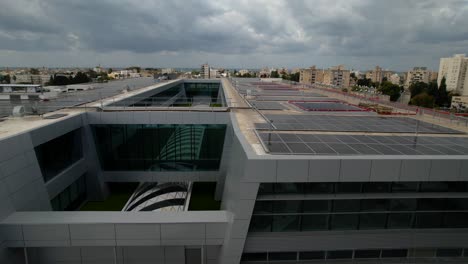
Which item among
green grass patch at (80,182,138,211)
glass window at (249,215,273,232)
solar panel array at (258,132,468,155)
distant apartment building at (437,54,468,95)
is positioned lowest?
green grass patch at (80,182,138,211)

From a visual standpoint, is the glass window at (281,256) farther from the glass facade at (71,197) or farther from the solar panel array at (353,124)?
the glass facade at (71,197)

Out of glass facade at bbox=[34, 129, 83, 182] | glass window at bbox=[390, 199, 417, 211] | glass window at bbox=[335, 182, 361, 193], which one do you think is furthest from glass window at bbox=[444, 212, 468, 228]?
glass facade at bbox=[34, 129, 83, 182]

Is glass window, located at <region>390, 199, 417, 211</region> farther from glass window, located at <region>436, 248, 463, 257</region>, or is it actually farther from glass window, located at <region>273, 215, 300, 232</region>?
glass window, located at <region>273, 215, 300, 232</region>

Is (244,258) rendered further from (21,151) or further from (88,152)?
(88,152)

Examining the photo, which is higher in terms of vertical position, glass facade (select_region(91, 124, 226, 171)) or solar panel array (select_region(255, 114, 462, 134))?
solar panel array (select_region(255, 114, 462, 134))

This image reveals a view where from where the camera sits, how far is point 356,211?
43.1 feet

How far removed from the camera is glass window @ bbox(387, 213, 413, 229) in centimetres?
1337

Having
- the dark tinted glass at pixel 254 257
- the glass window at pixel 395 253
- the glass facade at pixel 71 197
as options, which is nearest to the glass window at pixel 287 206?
the dark tinted glass at pixel 254 257

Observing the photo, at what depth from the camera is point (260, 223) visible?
13.2m

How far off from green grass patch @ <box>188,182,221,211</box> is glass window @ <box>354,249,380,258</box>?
11.6 metres

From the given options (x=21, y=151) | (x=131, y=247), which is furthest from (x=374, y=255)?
(x=21, y=151)

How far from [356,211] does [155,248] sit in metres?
10.3

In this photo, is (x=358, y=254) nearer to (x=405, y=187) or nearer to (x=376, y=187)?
(x=376, y=187)

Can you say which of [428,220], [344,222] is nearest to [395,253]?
[428,220]
